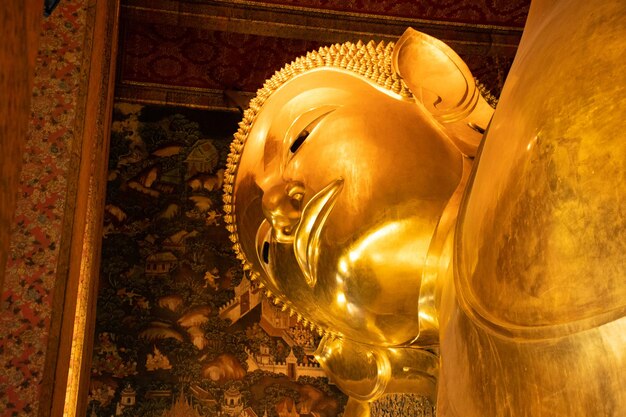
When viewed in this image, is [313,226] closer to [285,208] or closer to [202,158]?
[285,208]

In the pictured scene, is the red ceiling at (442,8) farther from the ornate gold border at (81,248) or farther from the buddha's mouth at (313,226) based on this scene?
the buddha's mouth at (313,226)

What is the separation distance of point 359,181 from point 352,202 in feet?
0.11

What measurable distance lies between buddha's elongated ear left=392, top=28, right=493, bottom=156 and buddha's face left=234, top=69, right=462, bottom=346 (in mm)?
33

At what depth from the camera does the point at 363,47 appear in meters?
1.37

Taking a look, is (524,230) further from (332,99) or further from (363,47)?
(363,47)

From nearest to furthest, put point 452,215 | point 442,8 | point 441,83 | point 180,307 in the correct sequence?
point 452,215 → point 441,83 → point 180,307 → point 442,8

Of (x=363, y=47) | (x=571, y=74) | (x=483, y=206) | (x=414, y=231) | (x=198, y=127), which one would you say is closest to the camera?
(x=571, y=74)

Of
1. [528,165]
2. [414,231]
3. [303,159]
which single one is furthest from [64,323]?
[528,165]

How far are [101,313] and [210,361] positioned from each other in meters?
0.50

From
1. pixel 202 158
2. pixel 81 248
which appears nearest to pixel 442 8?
pixel 202 158

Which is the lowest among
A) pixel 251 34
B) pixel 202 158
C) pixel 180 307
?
pixel 180 307

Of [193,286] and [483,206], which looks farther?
[193,286]

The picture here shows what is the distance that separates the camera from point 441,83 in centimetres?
125

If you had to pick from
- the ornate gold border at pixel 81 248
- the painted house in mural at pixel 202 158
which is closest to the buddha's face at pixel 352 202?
the ornate gold border at pixel 81 248
